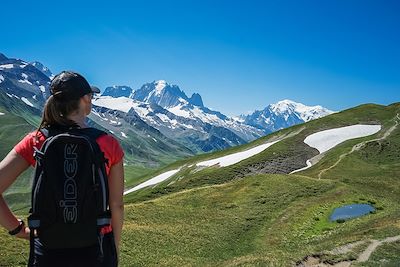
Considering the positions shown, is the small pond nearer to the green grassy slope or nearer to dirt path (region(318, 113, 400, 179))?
the green grassy slope

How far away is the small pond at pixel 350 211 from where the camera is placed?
48.7m

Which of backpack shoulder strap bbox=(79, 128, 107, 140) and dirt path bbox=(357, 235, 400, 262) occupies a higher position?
backpack shoulder strap bbox=(79, 128, 107, 140)

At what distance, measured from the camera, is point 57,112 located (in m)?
7.84

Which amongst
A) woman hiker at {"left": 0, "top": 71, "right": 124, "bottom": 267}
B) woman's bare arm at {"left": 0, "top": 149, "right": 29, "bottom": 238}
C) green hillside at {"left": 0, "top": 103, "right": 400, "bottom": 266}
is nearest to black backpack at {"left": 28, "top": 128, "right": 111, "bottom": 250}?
woman hiker at {"left": 0, "top": 71, "right": 124, "bottom": 267}

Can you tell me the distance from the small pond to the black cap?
44927 millimetres

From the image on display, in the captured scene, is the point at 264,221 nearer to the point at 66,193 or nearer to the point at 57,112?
the point at 57,112

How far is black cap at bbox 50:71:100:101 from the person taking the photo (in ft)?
25.8

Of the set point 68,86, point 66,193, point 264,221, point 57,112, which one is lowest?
point 264,221

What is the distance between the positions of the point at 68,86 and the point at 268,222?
4477 centimetres

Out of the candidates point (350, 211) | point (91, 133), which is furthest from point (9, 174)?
point (350, 211)

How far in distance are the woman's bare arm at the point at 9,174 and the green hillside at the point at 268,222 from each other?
2221 centimetres

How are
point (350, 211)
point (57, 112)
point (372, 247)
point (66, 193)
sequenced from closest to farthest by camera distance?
point (66, 193), point (57, 112), point (372, 247), point (350, 211)

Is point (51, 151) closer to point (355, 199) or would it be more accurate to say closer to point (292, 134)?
point (355, 199)

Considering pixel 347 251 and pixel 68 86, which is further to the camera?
pixel 347 251
